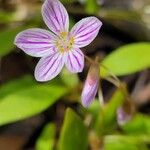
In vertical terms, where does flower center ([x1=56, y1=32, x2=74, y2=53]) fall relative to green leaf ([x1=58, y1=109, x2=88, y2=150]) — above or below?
above

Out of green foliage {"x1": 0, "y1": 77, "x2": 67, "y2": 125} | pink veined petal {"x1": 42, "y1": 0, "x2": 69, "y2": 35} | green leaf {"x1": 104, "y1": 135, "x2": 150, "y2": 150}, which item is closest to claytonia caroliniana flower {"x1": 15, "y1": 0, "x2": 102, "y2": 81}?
pink veined petal {"x1": 42, "y1": 0, "x2": 69, "y2": 35}

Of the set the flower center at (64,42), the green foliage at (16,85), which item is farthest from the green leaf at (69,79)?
the flower center at (64,42)

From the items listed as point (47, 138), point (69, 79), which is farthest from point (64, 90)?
point (47, 138)

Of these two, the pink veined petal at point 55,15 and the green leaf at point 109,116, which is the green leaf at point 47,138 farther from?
the pink veined petal at point 55,15

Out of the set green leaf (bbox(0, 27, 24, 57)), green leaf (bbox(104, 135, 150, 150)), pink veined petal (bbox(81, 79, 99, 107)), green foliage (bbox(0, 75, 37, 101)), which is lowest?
green leaf (bbox(104, 135, 150, 150))

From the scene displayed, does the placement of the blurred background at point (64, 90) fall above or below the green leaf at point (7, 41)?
below

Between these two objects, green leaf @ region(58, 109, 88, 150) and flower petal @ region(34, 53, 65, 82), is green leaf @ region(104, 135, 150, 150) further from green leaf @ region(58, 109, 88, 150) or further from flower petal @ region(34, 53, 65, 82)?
flower petal @ region(34, 53, 65, 82)

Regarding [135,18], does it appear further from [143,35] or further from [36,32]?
[36,32]

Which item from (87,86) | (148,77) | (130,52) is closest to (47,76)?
(87,86)
